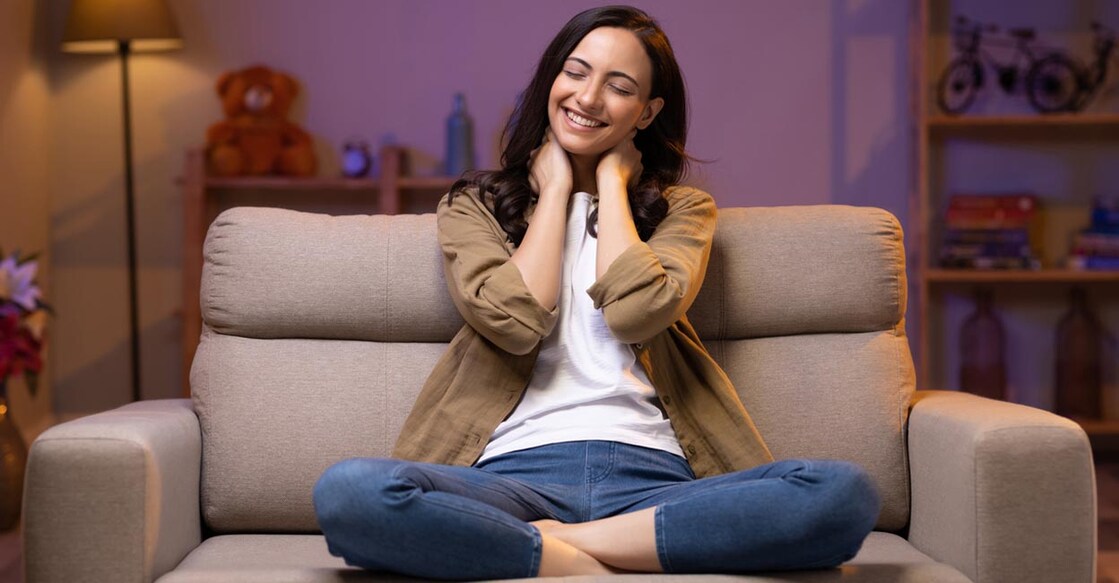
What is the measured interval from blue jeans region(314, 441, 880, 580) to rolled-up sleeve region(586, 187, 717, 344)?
291 mm

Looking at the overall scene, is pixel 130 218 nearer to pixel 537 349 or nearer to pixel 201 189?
pixel 201 189

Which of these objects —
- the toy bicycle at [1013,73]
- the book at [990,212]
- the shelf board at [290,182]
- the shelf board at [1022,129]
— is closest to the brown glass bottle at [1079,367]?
the book at [990,212]

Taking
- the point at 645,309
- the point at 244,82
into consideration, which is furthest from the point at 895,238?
the point at 244,82

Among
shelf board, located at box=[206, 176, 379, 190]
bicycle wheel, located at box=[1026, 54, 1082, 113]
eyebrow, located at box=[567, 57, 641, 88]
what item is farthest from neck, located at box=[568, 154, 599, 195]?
bicycle wheel, located at box=[1026, 54, 1082, 113]

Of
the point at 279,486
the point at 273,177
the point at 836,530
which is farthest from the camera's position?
the point at 273,177

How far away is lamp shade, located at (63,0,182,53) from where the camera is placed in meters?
4.17

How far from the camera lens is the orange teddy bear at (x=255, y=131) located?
4340 mm

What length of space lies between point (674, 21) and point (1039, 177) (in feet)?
4.68

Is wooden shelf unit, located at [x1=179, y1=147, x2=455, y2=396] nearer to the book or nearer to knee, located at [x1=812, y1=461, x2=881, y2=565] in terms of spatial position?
the book

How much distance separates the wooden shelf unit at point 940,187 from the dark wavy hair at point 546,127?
92.0 inches

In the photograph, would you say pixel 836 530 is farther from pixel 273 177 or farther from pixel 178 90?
pixel 178 90

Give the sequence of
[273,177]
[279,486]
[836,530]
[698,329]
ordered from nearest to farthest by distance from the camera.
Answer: [836,530] < [279,486] < [698,329] < [273,177]

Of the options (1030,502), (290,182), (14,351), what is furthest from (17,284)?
(1030,502)

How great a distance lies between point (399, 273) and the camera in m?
2.09
